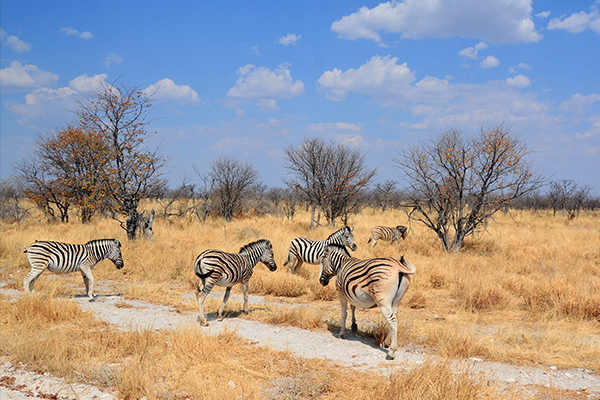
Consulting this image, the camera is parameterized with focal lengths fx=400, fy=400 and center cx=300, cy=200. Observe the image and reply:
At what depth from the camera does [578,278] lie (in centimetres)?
1015

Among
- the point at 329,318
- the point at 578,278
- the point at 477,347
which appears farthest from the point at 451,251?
the point at 477,347

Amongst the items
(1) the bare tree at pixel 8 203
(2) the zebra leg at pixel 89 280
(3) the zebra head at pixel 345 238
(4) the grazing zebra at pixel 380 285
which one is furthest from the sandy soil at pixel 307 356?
(1) the bare tree at pixel 8 203

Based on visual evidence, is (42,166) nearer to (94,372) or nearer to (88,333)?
(88,333)

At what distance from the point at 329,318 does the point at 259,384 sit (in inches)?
136

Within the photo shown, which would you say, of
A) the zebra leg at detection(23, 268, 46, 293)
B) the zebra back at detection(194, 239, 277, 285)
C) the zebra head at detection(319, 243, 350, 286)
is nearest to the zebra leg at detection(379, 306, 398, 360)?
the zebra head at detection(319, 243, 350, 286)

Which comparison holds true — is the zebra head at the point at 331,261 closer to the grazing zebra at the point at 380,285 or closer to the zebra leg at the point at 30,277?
the grazing zebra at the point at 380,285

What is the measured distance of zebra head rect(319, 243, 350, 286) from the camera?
7367mm

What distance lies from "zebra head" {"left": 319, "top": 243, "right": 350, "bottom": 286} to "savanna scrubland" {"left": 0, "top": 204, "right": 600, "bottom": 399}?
0.75 m

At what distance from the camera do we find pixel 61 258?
345 inches

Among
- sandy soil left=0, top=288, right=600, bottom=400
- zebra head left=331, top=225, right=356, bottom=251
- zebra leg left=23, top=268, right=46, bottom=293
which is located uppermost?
zebra head left=331, top=225, right=356, bottom=251

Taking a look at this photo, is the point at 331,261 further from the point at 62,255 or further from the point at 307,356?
the point at 62,255

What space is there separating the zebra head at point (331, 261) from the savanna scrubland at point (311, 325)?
753 millimetres

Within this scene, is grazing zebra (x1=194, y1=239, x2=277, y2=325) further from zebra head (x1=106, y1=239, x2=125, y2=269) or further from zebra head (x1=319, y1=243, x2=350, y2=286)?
zebra head (x1=106, y1=239, x2=125, y2=269)

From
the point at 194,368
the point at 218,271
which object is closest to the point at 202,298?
the point at 218,271
